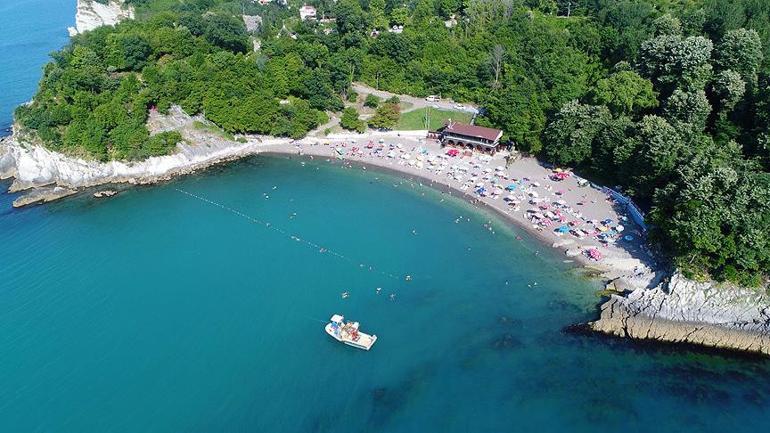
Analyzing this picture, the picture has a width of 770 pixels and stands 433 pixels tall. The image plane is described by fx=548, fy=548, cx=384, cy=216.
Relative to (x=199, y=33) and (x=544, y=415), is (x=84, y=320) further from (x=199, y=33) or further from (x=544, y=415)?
(x=199, y=33)

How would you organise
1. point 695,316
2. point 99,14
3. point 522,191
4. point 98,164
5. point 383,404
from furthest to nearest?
point 99,14, point 98,164, point 522,191, point 695,316, point 383,404

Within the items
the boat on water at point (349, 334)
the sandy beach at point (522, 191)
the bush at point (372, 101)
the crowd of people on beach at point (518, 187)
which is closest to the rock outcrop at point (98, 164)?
the sandy beach at point (522, 191)

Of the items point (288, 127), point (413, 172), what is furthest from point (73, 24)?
point (413, 172)

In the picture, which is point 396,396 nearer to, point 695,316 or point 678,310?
point 678,310

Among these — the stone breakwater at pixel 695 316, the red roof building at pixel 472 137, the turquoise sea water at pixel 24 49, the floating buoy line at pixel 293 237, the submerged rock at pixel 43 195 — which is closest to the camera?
the stone breakwater at pixel 695 316

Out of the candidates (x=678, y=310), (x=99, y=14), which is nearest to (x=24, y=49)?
(x=99, y=14)

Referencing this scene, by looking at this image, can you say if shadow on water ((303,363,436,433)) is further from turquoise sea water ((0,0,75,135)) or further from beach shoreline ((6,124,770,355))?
turquoise sea water ((0,0,75,135))

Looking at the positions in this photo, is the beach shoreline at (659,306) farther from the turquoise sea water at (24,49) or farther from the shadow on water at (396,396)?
the turquoise sea water at (24,49)
